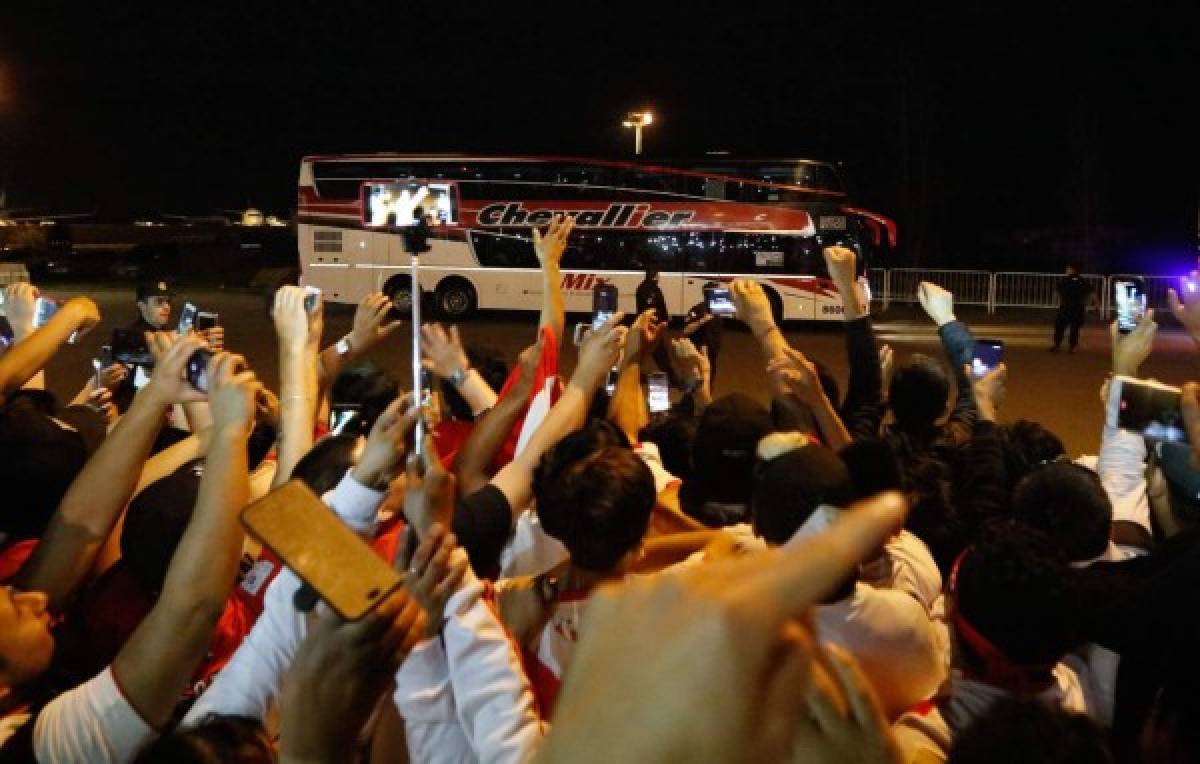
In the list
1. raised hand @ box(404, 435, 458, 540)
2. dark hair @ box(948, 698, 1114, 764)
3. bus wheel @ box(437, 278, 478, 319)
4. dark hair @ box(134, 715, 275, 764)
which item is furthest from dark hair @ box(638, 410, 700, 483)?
bus wheel @ box(437, 278, 478, 319)

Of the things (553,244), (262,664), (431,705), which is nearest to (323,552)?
(431,705)

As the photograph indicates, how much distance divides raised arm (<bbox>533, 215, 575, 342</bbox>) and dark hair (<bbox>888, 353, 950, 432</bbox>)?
4.44 ft

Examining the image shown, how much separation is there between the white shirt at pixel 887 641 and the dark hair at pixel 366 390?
230cm

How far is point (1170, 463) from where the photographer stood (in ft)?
10.6

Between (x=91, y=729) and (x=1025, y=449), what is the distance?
11.4 feet

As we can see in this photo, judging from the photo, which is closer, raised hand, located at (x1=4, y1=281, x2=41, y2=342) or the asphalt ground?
raised hand, located at (x1=4, y1=281, x2=41, y2=342)

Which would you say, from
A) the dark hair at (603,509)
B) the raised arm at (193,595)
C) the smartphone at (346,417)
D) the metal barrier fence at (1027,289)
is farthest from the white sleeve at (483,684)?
the metal barrier fence at (1027,289)

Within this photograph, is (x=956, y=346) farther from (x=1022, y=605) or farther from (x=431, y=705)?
(x=431, y=705)

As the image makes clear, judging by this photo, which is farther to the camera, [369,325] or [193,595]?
[369,325]

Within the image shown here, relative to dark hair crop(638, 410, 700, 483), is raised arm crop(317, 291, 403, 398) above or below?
above

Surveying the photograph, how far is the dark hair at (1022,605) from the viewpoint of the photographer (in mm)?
2016

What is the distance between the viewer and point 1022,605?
79.5 inches

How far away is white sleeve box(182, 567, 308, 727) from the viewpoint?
1.90m

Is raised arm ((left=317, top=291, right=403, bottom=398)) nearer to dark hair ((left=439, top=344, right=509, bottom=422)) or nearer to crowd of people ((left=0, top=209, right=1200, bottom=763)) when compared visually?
crowd of people ((left=0, top=209, right=1200, bottom=763))
